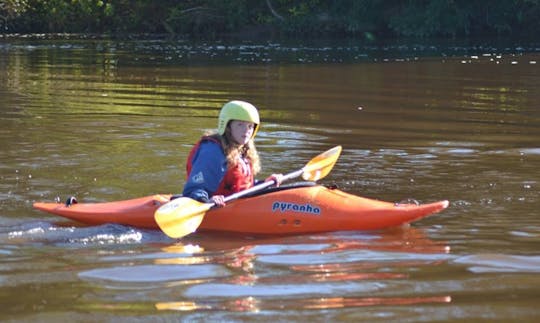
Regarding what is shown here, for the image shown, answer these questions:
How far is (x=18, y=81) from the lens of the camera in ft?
59.4

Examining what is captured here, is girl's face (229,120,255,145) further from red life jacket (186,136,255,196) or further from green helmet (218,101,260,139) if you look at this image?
red life jacket (186,136,255,196)

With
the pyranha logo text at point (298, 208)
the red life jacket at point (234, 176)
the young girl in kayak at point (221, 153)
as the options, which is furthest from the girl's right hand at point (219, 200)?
the pyranha logo text at point (298, 208)

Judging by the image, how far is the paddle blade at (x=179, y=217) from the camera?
20.5ft

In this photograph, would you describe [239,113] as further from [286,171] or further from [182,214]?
[286,171]

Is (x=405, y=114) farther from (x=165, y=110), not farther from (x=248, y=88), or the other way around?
(x=248, y=88)

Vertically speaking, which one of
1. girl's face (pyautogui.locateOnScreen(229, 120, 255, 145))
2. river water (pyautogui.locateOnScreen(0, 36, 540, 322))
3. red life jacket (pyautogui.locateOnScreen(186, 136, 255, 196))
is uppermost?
girl's face (pyautogui.locateOnScreen(229, 120, 255, 145))

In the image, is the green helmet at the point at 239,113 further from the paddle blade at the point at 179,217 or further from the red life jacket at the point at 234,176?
the paddle blade at the point at 179,217

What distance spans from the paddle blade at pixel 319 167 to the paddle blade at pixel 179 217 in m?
1.75

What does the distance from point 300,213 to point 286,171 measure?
248 centimetres

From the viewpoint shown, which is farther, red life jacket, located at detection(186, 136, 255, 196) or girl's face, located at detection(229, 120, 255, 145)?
red life jacket, located at detection(186, 136, 255, 196)

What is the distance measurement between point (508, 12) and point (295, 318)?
3050 centimetres

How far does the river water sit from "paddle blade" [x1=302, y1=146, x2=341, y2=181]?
0.29 meters

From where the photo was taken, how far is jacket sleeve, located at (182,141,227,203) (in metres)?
6.81

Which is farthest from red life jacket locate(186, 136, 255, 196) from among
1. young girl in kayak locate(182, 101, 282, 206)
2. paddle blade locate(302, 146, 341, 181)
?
paddle blade locate(302, 146, 341, 181)
